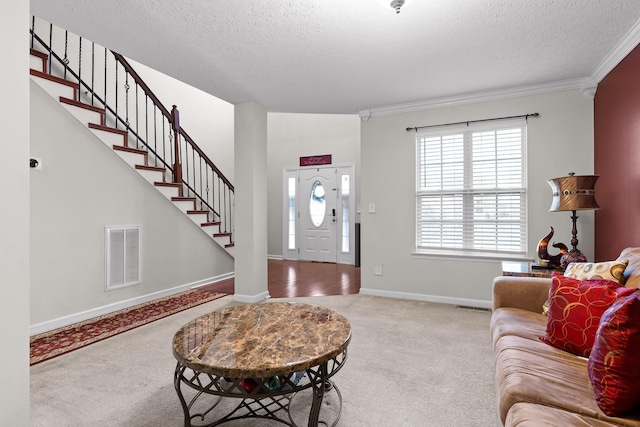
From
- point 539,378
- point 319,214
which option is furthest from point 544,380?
point 319,214

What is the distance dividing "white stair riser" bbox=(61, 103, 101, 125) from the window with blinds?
11.8 ft

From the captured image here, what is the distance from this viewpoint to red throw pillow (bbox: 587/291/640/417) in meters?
1.08

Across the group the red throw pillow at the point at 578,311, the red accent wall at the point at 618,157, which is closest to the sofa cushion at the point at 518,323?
the red throw pillow at the point at 578,311

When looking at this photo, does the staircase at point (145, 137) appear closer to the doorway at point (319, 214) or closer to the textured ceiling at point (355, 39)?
the textured ceiling at point (355, 39)

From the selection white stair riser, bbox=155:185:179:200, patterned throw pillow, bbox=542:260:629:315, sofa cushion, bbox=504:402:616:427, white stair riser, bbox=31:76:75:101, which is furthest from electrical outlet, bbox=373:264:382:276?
white stair riser, bbox=31:76:75:101

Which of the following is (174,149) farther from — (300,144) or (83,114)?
(300,144)

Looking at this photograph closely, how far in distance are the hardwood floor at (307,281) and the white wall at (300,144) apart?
3.61 feet

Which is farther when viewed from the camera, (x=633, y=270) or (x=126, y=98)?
→ (x=126, y=98)

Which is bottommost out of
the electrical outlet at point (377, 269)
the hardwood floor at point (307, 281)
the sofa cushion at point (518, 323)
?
the hardwood floor at point (307, 281)

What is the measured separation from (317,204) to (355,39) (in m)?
4.66

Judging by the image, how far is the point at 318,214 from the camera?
704 centimetres

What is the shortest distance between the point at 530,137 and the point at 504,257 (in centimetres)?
132

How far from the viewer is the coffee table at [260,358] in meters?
1.33

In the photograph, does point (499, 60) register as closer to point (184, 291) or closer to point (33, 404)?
point (33, 404)
